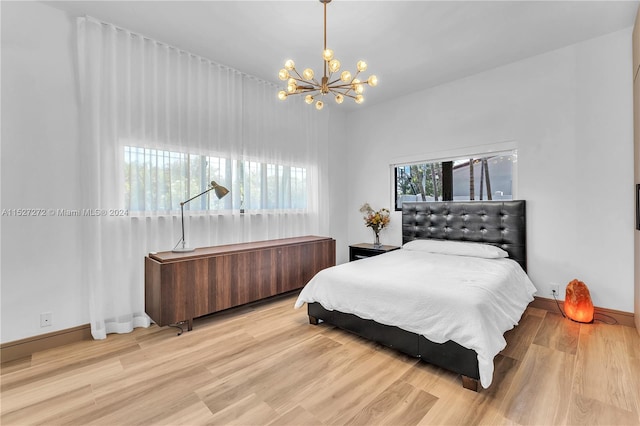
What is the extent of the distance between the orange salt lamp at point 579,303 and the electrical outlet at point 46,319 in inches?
190

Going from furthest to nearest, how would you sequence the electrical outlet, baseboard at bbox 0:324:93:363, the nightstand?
the nightstand
the electrical outlet
baseboard at bbox 0:324:93:363

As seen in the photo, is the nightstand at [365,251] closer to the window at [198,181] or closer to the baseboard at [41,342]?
the window at [198,181]

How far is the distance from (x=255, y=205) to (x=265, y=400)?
241 centimetres

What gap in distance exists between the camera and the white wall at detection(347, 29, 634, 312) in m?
2.78

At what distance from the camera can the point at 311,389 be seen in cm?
183

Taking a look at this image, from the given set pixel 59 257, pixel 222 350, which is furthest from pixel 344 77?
pixel 59 257

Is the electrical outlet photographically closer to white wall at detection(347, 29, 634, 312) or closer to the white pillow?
the white pillow

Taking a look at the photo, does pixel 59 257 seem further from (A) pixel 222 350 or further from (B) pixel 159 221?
(A) pixel 222 350

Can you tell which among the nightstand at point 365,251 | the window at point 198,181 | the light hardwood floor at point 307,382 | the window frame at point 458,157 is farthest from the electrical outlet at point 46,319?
the window frame at point 458,157

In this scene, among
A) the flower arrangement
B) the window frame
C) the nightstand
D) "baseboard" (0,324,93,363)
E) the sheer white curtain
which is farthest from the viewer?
the flower arrangement

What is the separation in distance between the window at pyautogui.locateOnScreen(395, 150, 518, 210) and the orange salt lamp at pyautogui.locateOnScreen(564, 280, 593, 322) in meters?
1.16

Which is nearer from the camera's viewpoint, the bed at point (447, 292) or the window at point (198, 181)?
the bed at point (447, 292)

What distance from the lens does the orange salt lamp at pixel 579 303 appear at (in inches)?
109

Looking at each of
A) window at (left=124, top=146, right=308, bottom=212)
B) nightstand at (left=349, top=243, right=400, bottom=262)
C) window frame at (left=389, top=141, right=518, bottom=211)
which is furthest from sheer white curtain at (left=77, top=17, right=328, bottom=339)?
window frame at (left=389, top=141, right=518, bottom=211)
